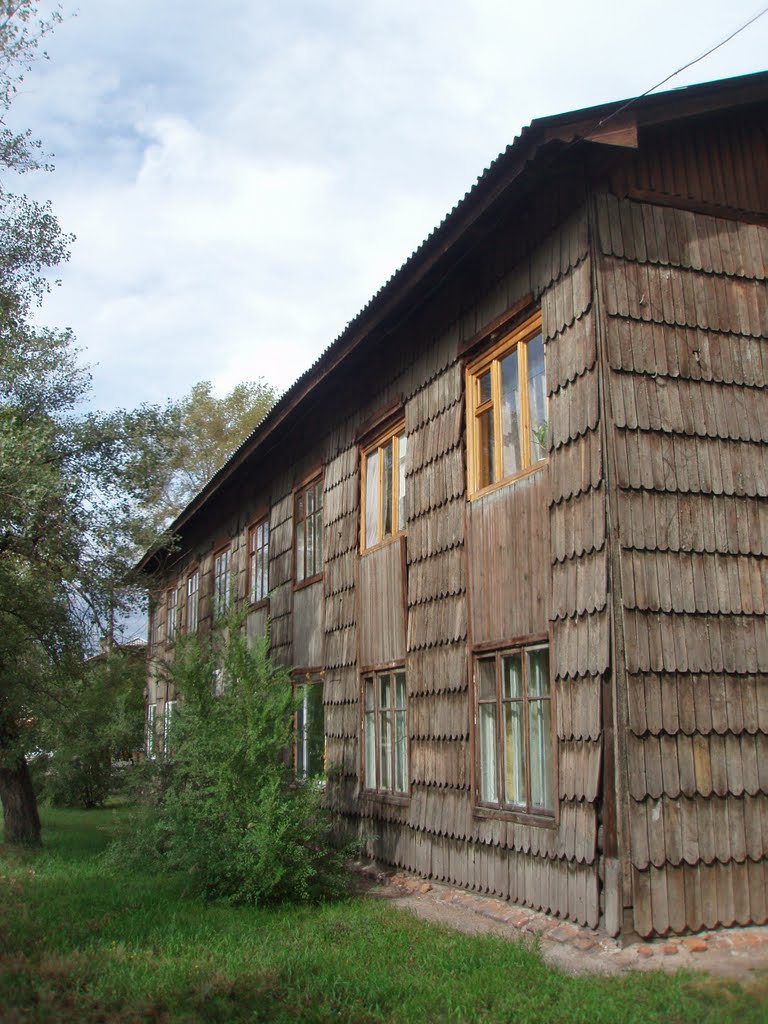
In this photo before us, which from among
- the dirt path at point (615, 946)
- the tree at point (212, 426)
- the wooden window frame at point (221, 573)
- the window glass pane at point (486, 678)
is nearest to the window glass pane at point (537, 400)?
the window glass pane at point (486, 678)

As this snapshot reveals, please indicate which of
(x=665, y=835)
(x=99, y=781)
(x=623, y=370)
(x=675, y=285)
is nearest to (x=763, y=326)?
(x=675, y=285)

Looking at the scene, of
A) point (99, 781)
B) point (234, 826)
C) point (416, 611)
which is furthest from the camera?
point (99, 781)

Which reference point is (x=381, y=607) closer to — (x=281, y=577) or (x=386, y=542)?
(x=386, y=542)

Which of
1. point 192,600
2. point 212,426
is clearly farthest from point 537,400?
point 212,426

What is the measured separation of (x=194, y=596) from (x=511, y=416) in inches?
598

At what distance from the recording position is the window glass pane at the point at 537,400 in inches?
326

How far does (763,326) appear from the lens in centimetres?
790

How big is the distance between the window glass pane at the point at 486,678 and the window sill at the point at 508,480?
4.89ft

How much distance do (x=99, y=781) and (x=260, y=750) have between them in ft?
42.6

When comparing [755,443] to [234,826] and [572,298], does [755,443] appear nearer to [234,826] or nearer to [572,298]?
[572,298]

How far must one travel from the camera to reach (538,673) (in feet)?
26.3

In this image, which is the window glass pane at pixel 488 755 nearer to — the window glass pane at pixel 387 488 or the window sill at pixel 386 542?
the window sill at pixel 386 542

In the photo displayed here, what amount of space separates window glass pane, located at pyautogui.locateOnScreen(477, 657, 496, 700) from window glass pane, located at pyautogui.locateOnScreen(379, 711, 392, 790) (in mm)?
2354

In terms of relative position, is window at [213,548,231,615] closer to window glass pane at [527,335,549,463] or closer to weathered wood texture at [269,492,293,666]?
weathered wood texture at [269,492,293,666]
